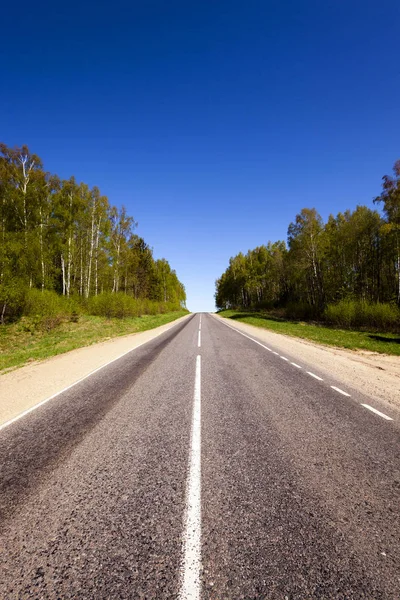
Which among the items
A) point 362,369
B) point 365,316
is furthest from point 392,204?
point 362,369

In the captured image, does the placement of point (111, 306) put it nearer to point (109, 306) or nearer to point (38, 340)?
point (109, 306)

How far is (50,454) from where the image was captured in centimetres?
347

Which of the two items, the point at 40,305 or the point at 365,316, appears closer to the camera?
the point at 40,305

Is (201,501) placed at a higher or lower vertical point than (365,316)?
lower

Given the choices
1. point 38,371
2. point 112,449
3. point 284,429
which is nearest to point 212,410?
point 284,429

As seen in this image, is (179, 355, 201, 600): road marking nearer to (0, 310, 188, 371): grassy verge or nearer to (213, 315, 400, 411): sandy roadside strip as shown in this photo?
(213, 315, 400, 411): sandy roadside strip

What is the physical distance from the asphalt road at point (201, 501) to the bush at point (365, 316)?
58.3 ft

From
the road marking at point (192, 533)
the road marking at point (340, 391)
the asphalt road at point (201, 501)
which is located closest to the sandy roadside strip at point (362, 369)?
the road marking at point (340, 391)

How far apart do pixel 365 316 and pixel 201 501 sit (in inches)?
887

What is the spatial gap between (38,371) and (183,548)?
25.8 ft

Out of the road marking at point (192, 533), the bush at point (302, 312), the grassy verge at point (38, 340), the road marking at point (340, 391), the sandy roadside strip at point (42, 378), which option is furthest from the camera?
the bush at point (302, 312)

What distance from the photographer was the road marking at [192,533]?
1.70 meters

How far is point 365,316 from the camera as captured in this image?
67.8 ft

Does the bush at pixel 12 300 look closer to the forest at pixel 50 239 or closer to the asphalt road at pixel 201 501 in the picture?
the forest at pixel 50 239
